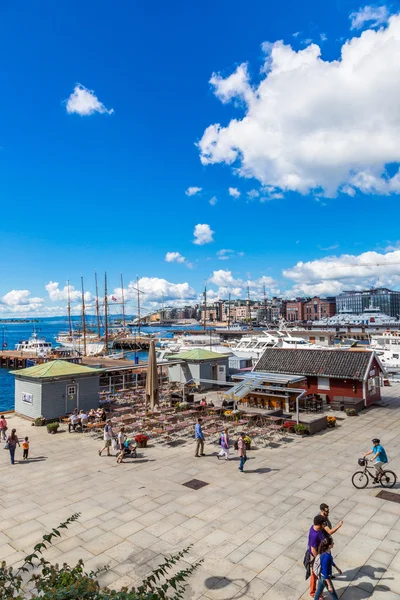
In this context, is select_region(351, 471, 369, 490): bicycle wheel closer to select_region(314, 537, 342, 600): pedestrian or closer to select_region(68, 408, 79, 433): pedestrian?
select_region(314, 537, 342, 600): pedestrian

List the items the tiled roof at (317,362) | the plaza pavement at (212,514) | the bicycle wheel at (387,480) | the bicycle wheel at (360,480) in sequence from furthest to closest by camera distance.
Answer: the tiled roof at (317,362) → the bicycle wheel at (387,480) → the bicycle wheel at (360,480) → the plaza pavement at (212,514)

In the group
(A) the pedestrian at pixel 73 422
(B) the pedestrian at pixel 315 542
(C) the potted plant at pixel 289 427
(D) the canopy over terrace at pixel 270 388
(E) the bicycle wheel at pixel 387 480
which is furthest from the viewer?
(D) the canopy over terrace at pixel 270 388

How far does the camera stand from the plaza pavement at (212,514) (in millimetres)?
9477

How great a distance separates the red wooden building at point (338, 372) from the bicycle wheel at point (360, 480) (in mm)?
14193

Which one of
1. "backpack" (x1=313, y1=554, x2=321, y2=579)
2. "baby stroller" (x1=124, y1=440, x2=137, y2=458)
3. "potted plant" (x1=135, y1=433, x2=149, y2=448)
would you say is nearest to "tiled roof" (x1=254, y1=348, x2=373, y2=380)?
"potted plant" (x1=135, y1=433, x2=149, y2=448)

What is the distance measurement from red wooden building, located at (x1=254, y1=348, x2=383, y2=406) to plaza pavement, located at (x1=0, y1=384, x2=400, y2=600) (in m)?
9.12

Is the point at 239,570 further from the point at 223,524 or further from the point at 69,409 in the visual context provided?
the point at 69,409

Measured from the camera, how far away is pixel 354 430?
22.8 metres

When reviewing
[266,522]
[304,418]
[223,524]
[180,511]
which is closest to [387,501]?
[266,522]

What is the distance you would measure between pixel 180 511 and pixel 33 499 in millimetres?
5266

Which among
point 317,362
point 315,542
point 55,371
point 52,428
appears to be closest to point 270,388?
point 317,362

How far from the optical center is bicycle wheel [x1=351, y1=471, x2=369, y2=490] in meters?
14.6

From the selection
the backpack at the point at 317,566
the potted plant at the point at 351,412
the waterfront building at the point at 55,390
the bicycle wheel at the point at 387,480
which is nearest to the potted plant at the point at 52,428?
the waterfront building at the point at 55,390

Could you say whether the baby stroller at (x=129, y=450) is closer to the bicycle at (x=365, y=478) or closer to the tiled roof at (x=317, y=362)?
the bicycle at (x=365, y=478)
